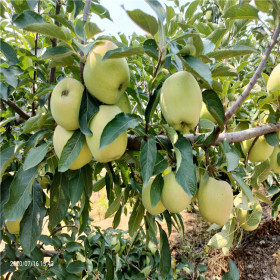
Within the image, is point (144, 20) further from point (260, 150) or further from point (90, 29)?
point (260, 150)

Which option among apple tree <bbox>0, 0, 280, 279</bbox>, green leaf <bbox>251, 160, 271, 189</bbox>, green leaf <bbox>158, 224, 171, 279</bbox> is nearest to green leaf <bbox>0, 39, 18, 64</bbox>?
apple tree <bbox>0, 0, 280, 279</bbox>

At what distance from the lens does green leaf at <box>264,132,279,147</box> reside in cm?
98

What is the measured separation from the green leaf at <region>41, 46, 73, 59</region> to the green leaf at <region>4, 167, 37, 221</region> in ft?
1.09

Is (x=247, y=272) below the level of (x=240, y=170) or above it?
below

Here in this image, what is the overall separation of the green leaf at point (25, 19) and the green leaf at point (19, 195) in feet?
1.26

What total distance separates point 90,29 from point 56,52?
0.11 meters

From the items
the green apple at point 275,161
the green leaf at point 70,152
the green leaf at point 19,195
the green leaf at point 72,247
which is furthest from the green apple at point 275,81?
the green leaf at point 72,247

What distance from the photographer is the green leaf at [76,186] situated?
71 cm

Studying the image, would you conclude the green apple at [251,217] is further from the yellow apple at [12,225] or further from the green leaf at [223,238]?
the yellow apple at [12,225]

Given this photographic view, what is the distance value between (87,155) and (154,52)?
0.31m

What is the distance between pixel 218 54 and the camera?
0.63 m

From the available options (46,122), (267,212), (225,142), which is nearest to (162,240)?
(225,142)

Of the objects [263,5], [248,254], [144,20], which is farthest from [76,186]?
[248,254]

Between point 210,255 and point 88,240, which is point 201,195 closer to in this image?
point 88,240
